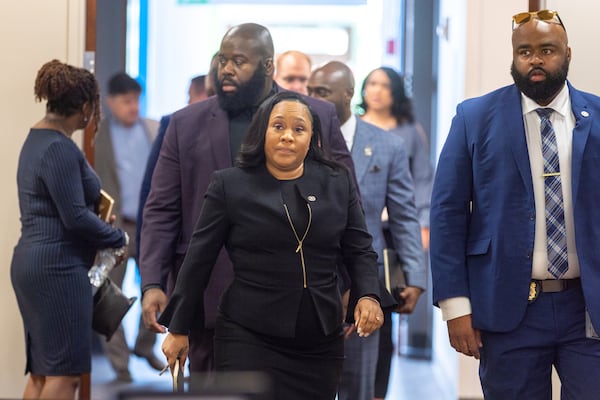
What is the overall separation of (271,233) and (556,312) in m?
0.92

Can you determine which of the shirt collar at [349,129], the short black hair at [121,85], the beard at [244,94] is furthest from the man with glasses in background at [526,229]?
the short black hair at [121,85]

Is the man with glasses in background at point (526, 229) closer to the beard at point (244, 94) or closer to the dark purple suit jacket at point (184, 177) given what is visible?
the dark purple suit jacket at point (184, 177)

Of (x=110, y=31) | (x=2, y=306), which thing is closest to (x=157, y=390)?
(x=2, y=306)

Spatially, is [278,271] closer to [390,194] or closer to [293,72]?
[390,194]

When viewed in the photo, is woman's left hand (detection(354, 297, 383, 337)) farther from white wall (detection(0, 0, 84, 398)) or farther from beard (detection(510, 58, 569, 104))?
white wall (detection(0, 0, 84, 398))

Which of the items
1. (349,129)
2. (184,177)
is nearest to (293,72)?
(349,129)

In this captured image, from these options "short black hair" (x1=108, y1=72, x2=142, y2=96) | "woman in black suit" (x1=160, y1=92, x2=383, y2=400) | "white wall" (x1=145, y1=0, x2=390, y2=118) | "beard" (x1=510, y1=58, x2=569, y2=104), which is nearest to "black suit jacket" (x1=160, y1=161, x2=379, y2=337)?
"woman in black suit" (x1=160, y1=92, x2=383, y2=400)

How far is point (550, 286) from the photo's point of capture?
3455mm

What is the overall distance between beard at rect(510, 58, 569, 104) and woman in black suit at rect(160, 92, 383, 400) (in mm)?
699

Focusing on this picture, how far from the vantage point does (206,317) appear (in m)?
4.08

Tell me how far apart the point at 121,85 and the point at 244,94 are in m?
3.71

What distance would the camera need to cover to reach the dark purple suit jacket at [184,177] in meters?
4.14

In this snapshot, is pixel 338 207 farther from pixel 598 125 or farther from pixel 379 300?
pixel 598 125

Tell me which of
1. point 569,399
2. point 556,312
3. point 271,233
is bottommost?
point 569,399
